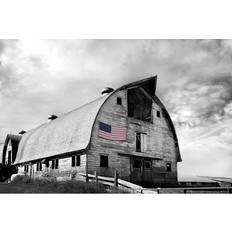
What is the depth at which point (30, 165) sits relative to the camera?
25062mm

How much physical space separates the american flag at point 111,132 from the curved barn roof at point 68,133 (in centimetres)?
86

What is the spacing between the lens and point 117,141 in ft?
65.0

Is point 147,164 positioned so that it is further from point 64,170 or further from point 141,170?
point 64,170

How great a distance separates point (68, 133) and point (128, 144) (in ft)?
14.3

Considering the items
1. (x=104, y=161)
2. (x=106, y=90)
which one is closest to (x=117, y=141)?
(x=104, y=161)

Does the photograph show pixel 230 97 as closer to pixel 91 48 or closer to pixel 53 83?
pixel 91 48

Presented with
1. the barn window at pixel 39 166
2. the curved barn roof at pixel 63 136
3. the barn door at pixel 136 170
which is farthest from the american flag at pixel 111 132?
the barn window at pixel 39 166

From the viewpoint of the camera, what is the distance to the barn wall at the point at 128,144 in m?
18.6

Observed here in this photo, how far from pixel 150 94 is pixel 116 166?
6.46 m

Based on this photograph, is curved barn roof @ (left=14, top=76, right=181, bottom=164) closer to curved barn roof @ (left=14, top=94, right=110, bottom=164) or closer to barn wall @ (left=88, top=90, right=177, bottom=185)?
curved barn roof @ (left=14, top=94, right=110, bottom=164)

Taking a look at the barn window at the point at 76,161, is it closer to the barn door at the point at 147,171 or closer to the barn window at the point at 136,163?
the barn window at the point at 136,163
